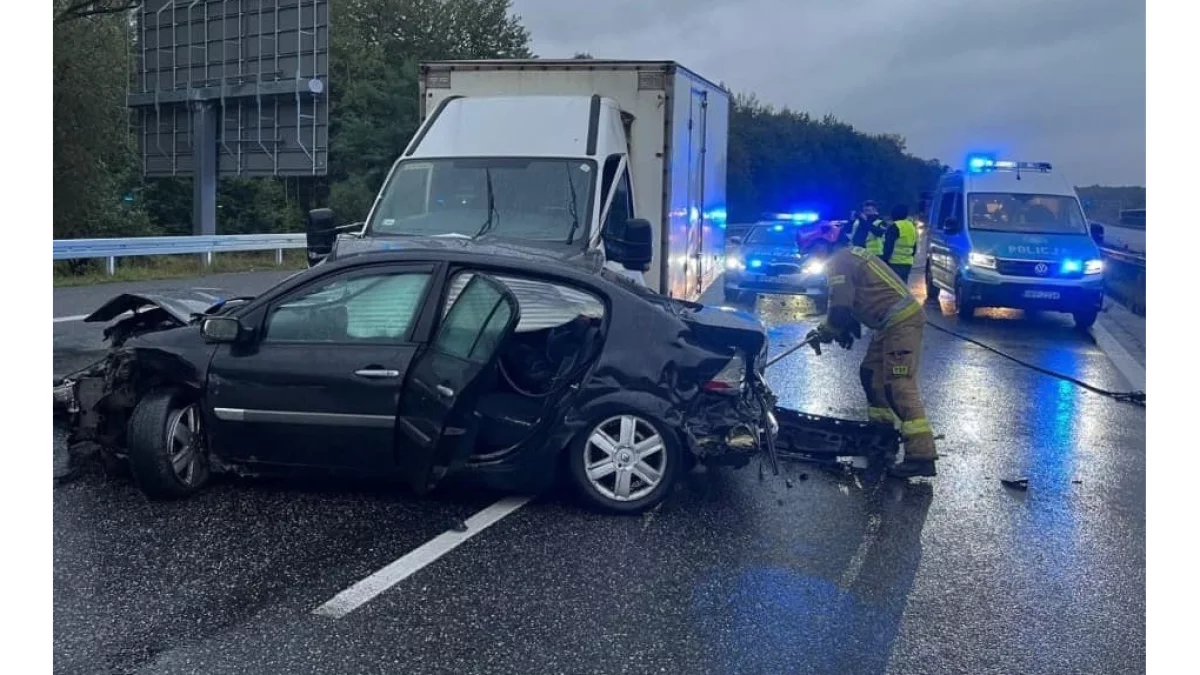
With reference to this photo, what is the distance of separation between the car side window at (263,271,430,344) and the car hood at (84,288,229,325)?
30.8 inches

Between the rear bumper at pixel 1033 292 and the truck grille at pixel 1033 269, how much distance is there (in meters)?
0.07

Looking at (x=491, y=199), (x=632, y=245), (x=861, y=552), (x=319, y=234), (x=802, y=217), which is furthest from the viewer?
(x=802, y=217)

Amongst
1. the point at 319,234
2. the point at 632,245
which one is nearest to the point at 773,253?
the point at 632,245

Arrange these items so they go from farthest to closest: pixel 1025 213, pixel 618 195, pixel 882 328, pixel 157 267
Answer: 1. pixel 157 267
2. pixel 1025 213
3. pixel 618 195
4. pixel 882 328

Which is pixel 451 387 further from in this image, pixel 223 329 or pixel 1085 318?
pixel 1085 318

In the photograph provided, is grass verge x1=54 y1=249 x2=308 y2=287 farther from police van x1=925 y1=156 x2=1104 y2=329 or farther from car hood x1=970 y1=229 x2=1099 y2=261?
car hood x1=970 y1=229 x2=1099 y2=261

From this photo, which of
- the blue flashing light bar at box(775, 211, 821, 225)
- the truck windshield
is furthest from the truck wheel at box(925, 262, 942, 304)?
the truck windshield

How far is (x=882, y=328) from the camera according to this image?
696 centimetres

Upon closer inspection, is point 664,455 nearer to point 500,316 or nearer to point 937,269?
point 500,316

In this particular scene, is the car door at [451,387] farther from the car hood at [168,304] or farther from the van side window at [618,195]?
the van side window at [618,195]

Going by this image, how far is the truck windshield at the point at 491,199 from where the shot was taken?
8.35 meters

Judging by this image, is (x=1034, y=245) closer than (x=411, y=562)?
No

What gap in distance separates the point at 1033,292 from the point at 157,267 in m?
15.0
